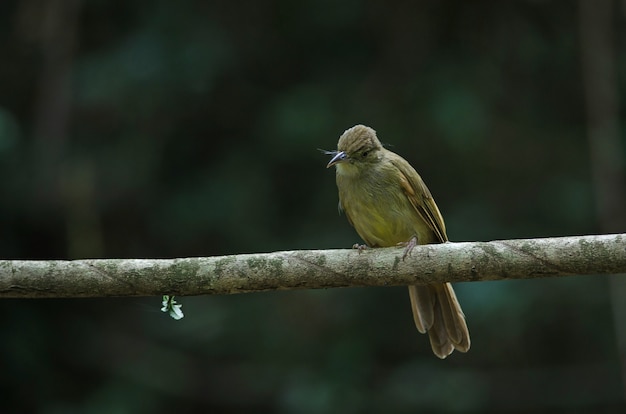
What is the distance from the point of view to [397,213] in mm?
4746

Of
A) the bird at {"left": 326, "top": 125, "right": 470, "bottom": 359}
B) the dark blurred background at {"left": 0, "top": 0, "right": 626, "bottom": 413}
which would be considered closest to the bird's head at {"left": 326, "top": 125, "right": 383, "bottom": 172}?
the bird at {"left": 326, "top": 125, "right": 470, "bottom": 359}

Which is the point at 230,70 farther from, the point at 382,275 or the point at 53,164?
the point at 382,275

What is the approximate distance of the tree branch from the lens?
355cm

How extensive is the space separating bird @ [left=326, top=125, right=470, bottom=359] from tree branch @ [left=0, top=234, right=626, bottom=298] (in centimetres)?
106

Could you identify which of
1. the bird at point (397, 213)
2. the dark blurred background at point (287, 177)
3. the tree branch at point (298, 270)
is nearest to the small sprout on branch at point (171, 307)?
the tree branch at point (298, 270)

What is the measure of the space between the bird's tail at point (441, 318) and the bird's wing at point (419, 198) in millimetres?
288

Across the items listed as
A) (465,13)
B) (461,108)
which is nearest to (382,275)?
(461,108)

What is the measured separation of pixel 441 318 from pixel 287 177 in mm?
3299

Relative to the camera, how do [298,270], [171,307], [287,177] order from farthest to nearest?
[287,177]
[171,307]
[298,270]

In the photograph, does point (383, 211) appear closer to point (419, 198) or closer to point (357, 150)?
point (419, 198)

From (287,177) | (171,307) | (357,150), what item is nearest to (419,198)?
(357,150)

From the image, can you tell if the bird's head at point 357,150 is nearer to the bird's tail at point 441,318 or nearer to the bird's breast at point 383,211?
the bird's breast at point 383,211

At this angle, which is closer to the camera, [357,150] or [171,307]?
[171,307]

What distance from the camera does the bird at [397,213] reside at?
4742 mm
